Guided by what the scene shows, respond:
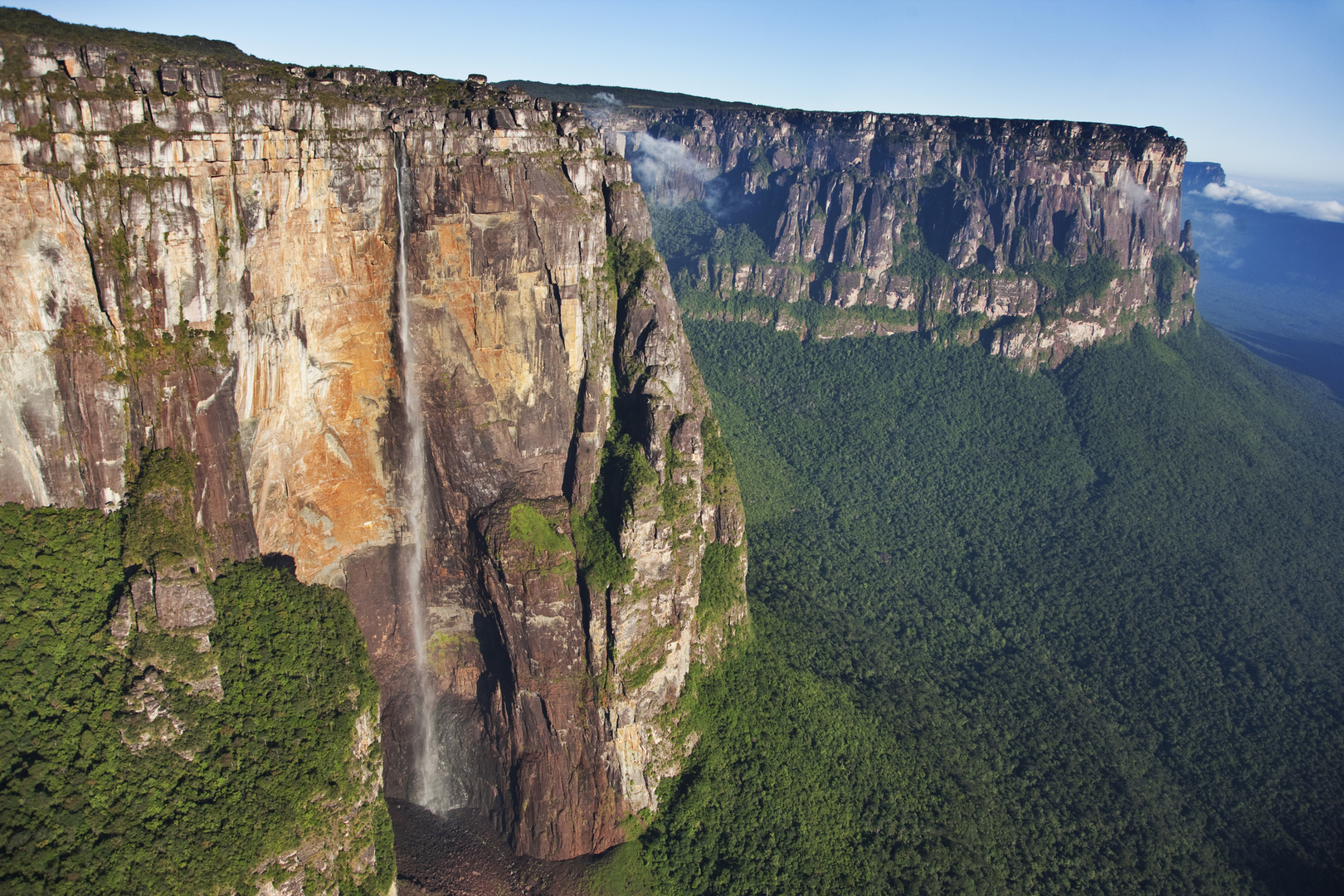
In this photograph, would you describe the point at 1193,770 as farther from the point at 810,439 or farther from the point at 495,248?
the point at 495,248

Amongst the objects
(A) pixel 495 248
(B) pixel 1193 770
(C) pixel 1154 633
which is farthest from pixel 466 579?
(C) pixel 1154 633

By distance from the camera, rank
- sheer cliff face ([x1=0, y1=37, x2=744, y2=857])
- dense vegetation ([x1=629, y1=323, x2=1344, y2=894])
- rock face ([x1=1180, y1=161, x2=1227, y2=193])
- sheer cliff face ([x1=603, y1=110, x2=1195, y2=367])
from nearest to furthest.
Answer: sheer cliff face ([x1=0, y1=37, x2=744, y2=857]), dense vegetation ([x1=629, y1=323, x2=1344, y2=894]), sheer cliff face ([x1=603, y1=110, x2=1195, y2=367]), rock face ([x1=1180, y1=161, x2=1227, y2=193])

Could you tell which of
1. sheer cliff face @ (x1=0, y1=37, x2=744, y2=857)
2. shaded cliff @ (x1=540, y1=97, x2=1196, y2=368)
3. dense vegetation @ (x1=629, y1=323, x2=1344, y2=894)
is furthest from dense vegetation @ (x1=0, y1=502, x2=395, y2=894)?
shaded cliff @ (x1=540, y1=97, x2=1196, y2=368)

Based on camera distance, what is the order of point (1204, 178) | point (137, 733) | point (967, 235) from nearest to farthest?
point (137, 733) < point (967, 235) < point (1204, 178)

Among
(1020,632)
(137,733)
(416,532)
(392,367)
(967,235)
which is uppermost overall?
(967,235)

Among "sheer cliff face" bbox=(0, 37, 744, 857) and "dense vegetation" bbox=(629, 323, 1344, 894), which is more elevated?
"sheer cliff face" bbox=(0, 37, 744, 857)

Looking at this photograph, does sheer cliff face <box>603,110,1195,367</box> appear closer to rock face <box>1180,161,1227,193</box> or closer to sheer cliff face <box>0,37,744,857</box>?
sheer cliff face <box>0,37,744,857</box>

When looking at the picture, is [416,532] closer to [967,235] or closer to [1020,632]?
[1020,632]

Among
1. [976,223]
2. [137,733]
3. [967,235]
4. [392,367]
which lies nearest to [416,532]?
[392,367]
